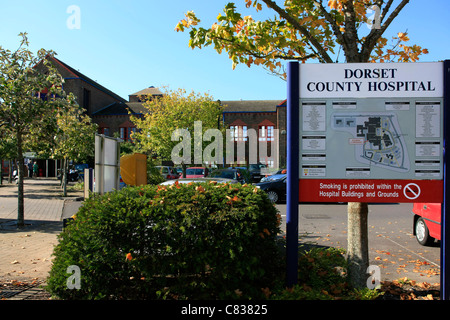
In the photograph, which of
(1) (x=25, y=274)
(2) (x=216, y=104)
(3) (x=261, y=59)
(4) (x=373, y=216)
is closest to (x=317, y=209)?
(4) (x=373, y=216)

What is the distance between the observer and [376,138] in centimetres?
384

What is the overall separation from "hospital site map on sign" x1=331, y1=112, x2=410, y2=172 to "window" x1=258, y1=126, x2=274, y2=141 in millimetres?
48900

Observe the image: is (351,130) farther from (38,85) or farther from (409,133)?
(38,85)

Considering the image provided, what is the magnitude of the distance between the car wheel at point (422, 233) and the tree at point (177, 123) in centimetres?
1889

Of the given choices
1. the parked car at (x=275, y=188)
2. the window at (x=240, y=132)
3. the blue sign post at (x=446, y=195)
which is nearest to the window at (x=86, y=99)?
the window at (x=240, y=132)

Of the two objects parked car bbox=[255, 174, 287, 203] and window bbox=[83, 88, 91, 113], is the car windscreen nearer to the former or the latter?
parked car bbox=[255, 174, 287, 203]

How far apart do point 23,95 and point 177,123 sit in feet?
58.6

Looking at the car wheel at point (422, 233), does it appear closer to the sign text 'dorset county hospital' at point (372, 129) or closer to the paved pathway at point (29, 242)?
the sign text 'dorset county hospital' at point (372, 129)

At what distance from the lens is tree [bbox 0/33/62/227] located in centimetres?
884

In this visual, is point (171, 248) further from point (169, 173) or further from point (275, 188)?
point (169, 173)

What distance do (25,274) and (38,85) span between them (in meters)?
5.81

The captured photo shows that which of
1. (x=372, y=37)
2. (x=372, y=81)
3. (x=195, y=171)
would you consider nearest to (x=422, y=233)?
(x=372, y=37)

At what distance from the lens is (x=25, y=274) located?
5164mm

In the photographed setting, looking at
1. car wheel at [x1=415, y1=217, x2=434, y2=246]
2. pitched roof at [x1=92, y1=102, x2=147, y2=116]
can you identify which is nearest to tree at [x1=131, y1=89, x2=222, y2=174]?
car wheel at [x1=415, y1=217, x2=434, y2=246]
